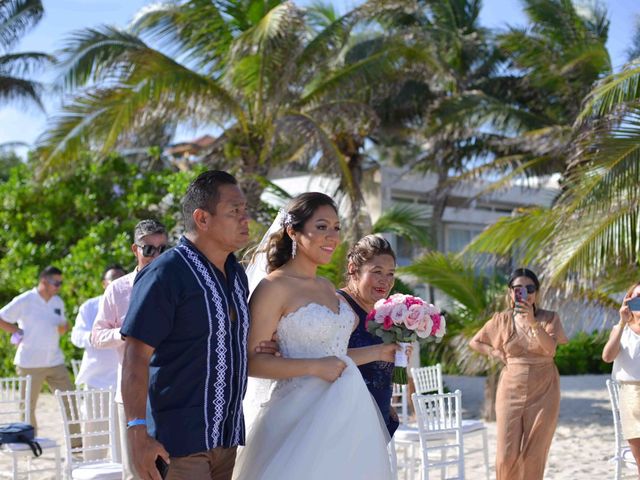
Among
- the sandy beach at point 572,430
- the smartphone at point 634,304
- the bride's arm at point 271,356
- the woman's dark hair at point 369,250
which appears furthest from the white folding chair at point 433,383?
the bride's arm at point 271,356

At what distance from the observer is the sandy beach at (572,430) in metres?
9.55

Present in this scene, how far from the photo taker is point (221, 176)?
3.66m

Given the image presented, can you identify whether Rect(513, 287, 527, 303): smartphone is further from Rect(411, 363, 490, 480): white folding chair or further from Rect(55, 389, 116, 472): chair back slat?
Rect(55, 389, 116, 472): chair back slat

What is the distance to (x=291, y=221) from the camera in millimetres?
4203

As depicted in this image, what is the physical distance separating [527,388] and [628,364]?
34.0 inches

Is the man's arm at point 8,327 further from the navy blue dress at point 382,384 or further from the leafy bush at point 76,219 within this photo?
the navy blue dress at point 382,384

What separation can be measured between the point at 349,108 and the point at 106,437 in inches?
332

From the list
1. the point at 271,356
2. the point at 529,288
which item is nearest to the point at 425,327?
the point at 271,356

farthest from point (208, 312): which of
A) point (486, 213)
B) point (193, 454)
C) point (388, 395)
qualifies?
point (486, 213)

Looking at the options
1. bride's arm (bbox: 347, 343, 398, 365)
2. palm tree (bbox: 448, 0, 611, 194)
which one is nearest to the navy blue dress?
bride's arm (bbox: 347, 343, 398, 365)

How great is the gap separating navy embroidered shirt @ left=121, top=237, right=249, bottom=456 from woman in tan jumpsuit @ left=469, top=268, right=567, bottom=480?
408cm

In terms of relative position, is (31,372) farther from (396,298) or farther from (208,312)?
(208,312)

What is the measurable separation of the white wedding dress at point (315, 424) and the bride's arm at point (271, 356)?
64 mm

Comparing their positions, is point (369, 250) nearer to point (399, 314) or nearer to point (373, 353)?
point (399, 314)
